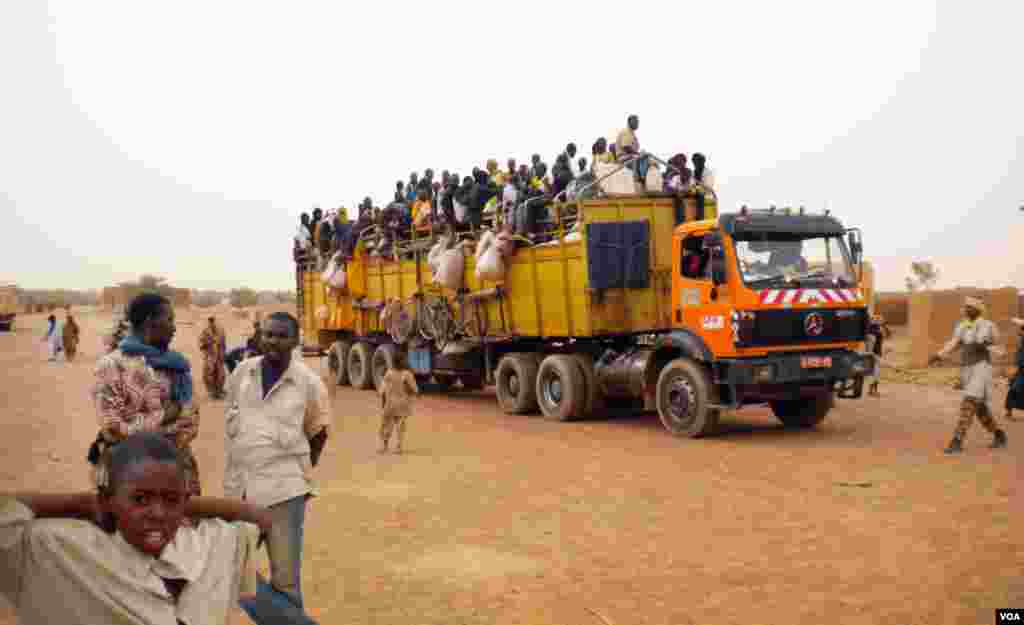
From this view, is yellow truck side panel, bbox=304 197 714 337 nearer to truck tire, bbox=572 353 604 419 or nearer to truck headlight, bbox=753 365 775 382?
truck tire, bbox=572 353 604 419

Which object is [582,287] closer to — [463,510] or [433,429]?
[433,429]

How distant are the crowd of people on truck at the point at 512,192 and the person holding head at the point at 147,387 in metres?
9.70

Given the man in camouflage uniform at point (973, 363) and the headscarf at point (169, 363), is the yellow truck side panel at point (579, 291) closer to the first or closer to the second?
the man in camouflage uniform at point (973, 363)

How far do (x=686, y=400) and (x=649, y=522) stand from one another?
15.8 feet

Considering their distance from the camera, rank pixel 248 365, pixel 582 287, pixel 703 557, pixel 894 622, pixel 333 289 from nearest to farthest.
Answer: pixel 248 365, pixel 894 622, pixel 703 557, pixel 582 287, pixel 333 289

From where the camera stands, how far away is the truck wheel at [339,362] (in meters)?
22.2

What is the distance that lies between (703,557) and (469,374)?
11205 millimetres

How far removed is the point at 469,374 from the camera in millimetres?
17703

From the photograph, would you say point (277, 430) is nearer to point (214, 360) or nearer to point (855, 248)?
point (855, 248)

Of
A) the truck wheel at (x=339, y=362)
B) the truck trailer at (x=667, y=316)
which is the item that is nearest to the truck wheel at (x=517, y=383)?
the truck trailer at (x=667, y=316)

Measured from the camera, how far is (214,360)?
1917 cm

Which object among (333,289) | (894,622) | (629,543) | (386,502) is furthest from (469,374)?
(894,622)

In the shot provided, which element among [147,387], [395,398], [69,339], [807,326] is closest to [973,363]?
[807,326]

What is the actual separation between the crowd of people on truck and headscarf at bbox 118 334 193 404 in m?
9.65
